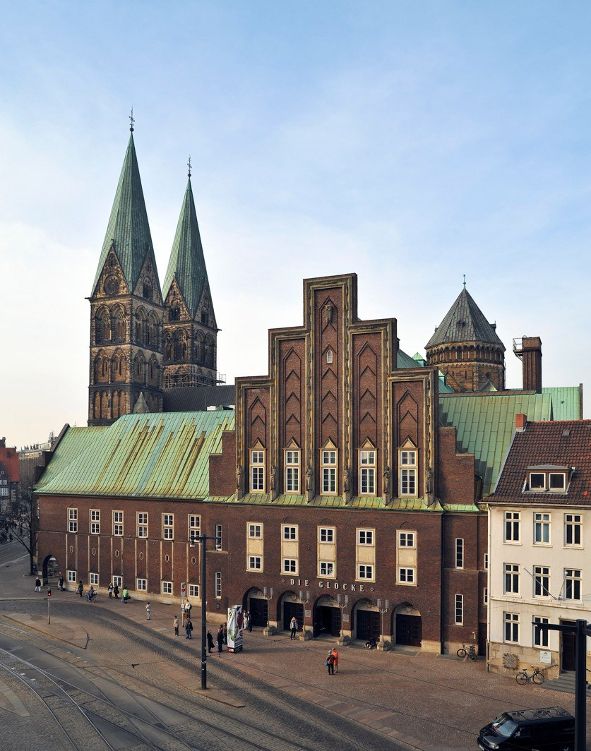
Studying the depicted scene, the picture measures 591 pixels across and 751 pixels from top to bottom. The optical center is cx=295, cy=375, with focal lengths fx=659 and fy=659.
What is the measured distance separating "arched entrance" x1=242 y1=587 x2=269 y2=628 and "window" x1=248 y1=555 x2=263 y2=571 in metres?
1.47

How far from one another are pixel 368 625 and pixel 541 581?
1285 centimetres

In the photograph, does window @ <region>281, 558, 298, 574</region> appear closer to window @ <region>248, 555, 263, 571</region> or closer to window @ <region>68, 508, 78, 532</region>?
window @ <region>248, 555, 263, 571</region>

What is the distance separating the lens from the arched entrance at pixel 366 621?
4472cm

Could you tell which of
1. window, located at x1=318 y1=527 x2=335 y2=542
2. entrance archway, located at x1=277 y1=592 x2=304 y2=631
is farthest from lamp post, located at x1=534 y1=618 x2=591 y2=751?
entrance archway, located at x1=277 y1=592 x2=304 y2=631

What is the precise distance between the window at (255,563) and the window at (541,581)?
1950 cm

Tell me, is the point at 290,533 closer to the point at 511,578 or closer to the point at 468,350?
the point at 511,578

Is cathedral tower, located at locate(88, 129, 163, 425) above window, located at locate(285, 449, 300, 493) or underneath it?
above

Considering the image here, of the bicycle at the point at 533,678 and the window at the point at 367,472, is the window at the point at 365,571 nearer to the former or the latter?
the window at the point at 367,472

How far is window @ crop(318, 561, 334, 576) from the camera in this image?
45969 millimetres

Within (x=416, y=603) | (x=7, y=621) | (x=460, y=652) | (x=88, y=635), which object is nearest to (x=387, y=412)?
(x=416, y=603)

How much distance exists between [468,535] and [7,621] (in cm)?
3539

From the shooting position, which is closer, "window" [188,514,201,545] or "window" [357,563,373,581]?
"window" [357,563,373,581]

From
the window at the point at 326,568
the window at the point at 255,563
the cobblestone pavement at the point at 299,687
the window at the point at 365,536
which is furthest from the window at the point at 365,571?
the window at the point at 255,563

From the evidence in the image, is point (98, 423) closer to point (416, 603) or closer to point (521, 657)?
point (416, 603)
